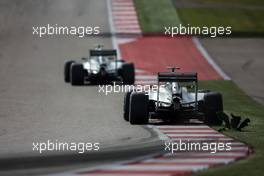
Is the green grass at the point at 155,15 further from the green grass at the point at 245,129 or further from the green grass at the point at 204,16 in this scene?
the green grass at the point at 245,129

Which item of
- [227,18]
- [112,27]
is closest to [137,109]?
[112,27]

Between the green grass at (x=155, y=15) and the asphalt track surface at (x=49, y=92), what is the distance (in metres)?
2.31

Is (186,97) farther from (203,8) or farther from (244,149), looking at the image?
(203,8)

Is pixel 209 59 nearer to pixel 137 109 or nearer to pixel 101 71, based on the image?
pixel 101 71

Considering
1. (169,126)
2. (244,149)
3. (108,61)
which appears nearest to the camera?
(244,149)

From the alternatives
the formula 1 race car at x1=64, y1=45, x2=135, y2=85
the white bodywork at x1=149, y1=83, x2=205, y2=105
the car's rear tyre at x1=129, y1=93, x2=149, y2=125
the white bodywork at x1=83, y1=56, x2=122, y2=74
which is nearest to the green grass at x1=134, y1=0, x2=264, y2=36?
the white bodywork at x1=83, y1=56, x2=122, y2=74

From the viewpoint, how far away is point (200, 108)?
29250 mm

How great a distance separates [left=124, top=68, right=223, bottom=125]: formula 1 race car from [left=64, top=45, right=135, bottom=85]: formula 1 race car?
1045cm

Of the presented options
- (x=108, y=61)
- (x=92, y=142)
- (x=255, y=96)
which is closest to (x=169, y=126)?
(x=92, y=142)

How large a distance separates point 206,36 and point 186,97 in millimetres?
28937

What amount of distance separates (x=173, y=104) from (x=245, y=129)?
8.00 feet

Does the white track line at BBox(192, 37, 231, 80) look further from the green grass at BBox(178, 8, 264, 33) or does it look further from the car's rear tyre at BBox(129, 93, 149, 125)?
the car's rear tyre at BBox(129, 93, 149, 125)

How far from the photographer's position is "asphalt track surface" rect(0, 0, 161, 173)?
2591cm

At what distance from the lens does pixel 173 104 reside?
29.0 metres
